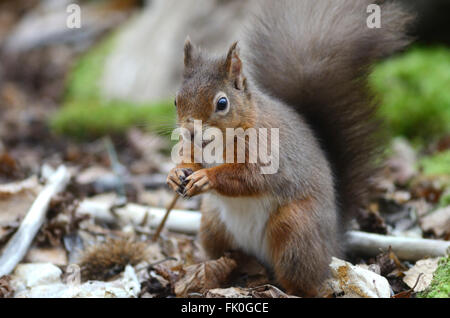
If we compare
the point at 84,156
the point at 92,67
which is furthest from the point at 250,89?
the point at 92,67

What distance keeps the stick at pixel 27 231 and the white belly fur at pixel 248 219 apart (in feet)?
2.71

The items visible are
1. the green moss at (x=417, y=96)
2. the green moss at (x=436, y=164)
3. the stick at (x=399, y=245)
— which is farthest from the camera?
the green moss at (x=417, y=96)

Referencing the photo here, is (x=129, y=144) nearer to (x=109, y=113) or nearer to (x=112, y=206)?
(x=109, y=113)

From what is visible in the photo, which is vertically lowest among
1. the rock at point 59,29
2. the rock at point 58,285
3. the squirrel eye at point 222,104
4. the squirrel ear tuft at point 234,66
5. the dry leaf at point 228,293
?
the rock at point 58,285

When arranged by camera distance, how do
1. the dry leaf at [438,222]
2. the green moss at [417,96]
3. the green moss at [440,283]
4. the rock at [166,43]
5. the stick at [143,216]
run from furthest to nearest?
1. the rock at [166,43]
2. the green moss at [417,96]
3. the stick at [143,216]
4. the dry leaf at [438,222]
5. the green moss at [440,283]

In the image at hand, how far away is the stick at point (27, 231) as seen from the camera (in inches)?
81.3

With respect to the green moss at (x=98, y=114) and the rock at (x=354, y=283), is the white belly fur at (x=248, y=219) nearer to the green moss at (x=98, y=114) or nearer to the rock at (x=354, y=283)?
the rock at (x=354, y=283)

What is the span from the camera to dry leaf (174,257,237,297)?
1920mm

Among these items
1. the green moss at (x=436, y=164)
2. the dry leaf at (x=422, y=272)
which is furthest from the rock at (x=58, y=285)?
the green moss at (x=436, y=164)

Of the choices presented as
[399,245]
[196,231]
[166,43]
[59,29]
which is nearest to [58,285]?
[196,231]

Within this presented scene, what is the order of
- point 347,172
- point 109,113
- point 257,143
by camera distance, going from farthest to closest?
point 109,113, point 347,172, point 257,143

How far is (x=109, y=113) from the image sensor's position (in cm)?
499

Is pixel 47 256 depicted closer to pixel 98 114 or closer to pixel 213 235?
pixel 213 235
